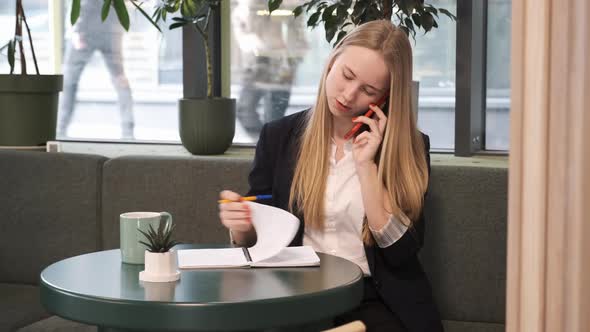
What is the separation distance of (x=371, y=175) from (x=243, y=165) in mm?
734

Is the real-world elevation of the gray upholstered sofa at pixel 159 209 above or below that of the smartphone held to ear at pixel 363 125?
below

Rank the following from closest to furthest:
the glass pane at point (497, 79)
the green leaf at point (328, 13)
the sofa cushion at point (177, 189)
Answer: the sofa cushion at point (177, 189) < the green leaf at point (328, 13) < the glass pane at point (497, 79)

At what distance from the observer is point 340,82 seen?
7.53ft

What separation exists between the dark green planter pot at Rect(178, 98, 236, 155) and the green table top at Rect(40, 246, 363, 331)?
133 cm

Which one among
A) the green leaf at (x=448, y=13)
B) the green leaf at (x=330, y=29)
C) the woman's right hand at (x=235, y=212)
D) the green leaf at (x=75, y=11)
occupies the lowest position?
the woman's right hand at (x=235, y=212)

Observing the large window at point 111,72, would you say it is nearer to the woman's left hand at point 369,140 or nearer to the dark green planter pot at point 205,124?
the dark green planter pot at point 205,124

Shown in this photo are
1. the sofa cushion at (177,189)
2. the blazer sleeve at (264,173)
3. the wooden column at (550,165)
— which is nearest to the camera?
the wooden column at (550,165)

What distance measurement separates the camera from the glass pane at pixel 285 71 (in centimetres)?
347

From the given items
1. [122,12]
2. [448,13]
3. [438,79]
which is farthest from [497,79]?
[122,12]

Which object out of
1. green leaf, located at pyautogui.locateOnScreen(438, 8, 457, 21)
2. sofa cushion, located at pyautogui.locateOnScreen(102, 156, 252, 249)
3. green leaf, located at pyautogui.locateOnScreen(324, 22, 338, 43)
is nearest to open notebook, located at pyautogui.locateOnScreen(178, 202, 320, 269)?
sofa cushion, located at pyautogui.locateOnScreen(102, 156, 252, 249)

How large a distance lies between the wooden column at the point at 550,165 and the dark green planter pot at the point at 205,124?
275 cm

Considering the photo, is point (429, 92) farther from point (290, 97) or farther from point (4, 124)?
point (4, 124)

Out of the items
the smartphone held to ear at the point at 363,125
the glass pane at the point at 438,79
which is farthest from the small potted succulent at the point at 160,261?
the glass pane at the point at 438,79

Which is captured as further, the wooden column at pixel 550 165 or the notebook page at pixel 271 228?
the notebook page at pixel 271 228
